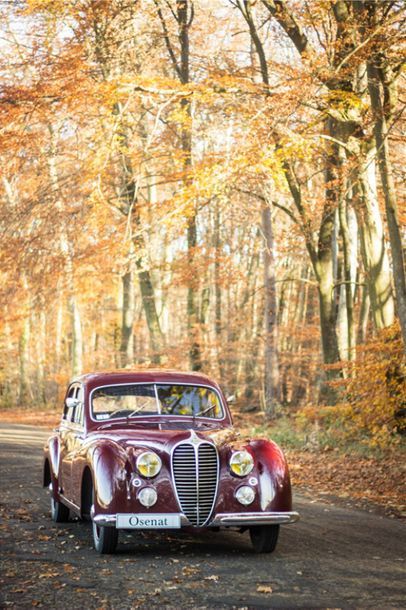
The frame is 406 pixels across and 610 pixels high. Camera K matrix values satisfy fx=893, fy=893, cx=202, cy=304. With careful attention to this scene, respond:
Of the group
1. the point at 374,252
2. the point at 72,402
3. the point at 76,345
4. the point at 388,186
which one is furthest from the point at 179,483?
the point at 76,345

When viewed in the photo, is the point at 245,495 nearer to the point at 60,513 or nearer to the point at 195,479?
the point at 195,479

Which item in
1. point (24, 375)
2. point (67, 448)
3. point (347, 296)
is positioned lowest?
point (67, 448)

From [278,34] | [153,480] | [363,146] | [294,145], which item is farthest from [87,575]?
[278,34]

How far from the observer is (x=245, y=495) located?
823 centimetres

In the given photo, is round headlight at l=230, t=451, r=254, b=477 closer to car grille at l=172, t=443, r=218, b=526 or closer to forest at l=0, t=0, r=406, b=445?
car grille at l=172, t=443, r=218, b=526

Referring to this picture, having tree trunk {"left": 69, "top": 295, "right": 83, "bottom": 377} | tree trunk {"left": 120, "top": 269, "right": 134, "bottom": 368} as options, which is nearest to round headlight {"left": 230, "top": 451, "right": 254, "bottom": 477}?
tree trunk {"left": 120, "top": 269, "right": 134, "bottom": 368}

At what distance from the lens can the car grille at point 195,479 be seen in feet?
26.8

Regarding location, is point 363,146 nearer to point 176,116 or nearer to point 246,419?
point 176,116

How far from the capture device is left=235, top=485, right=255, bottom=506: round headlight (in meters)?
8.23

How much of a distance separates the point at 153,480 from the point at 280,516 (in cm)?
122

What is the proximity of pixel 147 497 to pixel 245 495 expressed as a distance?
2.99ft

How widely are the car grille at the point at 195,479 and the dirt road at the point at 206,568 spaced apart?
1.39 ft

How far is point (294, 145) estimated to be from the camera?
1658 cm

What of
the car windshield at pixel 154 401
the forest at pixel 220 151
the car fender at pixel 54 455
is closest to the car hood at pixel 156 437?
the car windshield at pixel 154 401
